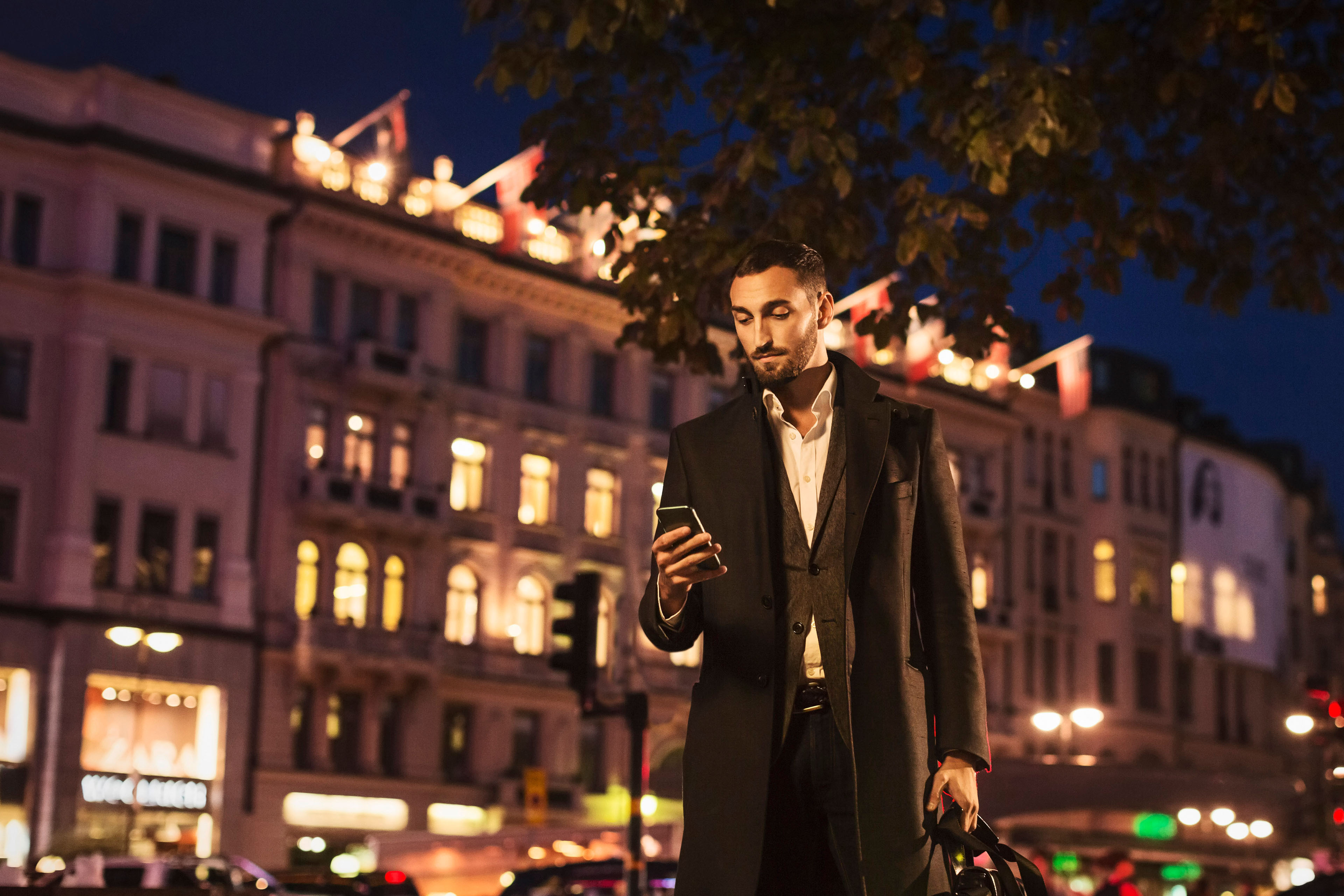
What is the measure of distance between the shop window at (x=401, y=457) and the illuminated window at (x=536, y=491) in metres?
3.66

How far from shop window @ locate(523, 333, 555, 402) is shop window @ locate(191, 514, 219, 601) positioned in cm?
1039

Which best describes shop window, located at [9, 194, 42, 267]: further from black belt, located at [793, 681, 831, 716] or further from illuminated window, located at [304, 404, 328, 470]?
black belt, located at [793, 681, 831, 716]

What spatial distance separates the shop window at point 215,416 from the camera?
40719 mm

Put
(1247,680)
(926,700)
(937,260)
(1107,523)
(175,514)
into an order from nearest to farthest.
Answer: (926,700) < (937,260) < (175,514) < (1107,523) < (1247,680)

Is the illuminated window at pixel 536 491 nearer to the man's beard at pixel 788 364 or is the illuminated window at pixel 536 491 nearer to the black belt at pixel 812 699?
the man's beard at pixel 788 364

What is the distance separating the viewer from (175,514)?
39906mm

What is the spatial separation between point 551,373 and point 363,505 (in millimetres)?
8050

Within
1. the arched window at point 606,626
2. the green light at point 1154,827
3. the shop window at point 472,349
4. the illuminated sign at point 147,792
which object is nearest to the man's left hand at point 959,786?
the arched window at point 606,626

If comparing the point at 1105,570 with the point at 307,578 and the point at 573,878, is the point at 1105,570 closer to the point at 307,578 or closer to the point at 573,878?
the point at 307,578

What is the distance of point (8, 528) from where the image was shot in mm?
37531

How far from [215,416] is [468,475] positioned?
7.62 m

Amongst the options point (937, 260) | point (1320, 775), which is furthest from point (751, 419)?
point (1320, 775)

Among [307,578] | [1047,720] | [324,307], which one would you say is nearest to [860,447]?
[1047,720]

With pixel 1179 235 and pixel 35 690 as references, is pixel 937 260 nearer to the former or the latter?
pixel 1179 235
